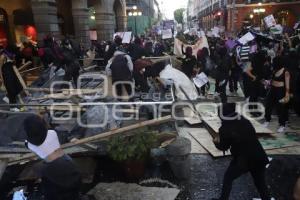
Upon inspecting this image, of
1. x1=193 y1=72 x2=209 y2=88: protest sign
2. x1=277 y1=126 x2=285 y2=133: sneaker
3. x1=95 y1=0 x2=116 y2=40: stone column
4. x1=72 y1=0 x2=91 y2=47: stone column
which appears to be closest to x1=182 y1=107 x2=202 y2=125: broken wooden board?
x1=193 y1=72 x2=209 y2=88: protest sign

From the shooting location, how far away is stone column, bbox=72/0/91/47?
23.3 metres

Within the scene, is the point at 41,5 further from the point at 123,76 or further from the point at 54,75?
the point at 123,76

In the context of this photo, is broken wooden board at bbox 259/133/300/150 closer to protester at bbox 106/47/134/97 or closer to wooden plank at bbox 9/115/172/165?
wooden plank at bbox 9/115/172/165

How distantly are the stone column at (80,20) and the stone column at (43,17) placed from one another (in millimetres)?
4925

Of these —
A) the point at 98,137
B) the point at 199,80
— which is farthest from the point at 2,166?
the point at 199,80

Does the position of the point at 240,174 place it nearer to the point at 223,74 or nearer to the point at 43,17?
the point at 223,74

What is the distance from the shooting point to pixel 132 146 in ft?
20.9

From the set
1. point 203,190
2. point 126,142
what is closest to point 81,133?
point 126,142

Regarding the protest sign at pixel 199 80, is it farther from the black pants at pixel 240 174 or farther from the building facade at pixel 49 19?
the building facade at pixel 49 19

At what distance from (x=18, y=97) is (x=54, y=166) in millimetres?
7111

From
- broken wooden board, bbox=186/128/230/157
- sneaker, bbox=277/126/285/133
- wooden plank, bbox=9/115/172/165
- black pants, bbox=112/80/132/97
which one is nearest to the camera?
wooden plank, bbox=9/115/172/165

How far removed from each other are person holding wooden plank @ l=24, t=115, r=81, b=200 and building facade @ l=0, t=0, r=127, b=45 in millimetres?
14913

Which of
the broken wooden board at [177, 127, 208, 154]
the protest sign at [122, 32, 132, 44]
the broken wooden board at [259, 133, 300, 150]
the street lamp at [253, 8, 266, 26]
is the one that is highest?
the street lamp at [253, 8, 266, 26]

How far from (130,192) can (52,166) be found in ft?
7.07
